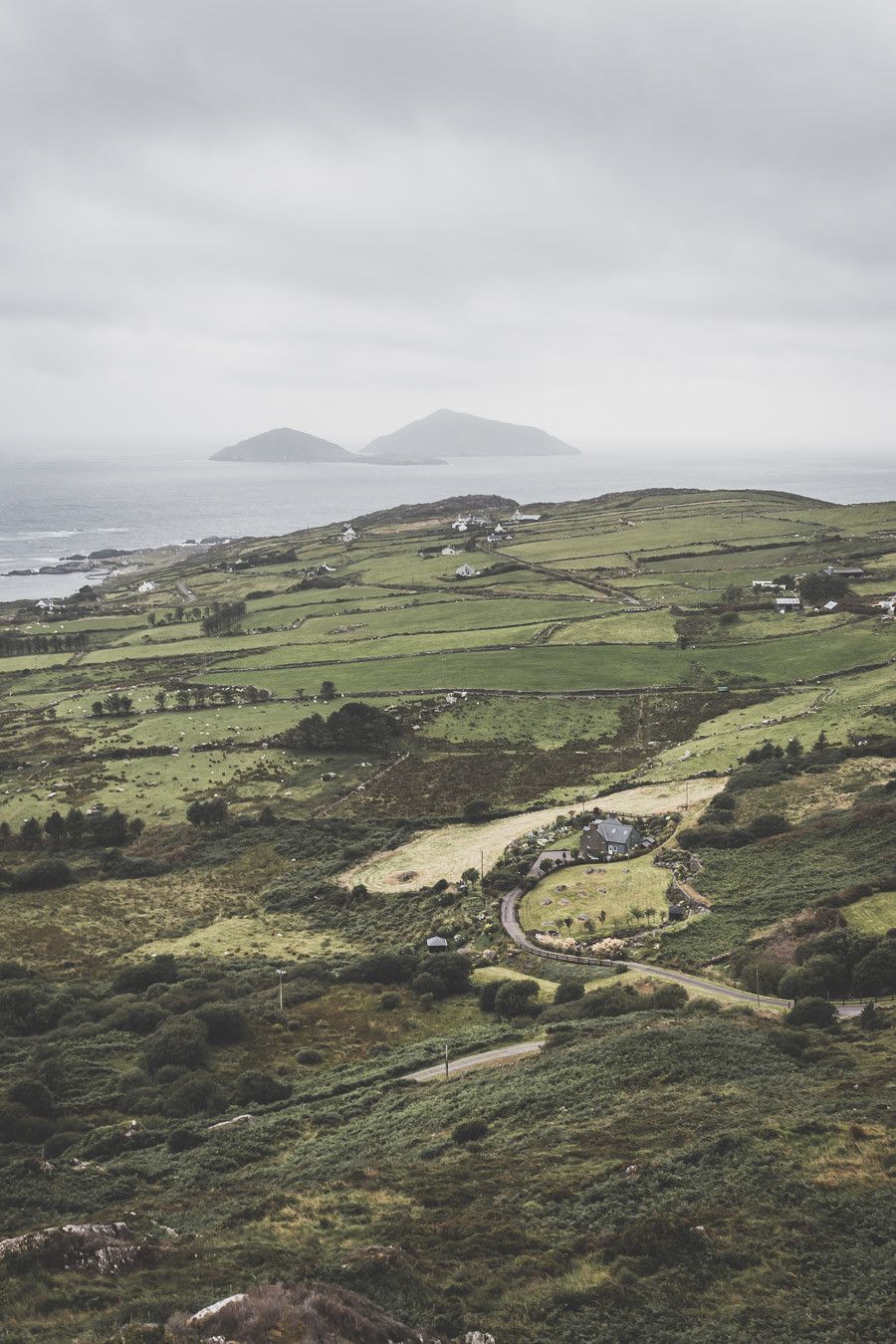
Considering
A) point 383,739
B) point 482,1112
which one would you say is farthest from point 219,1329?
point 383,739

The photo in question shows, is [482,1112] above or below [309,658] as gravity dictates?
below

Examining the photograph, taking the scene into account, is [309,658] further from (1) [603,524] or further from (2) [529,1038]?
(1) [603,524]

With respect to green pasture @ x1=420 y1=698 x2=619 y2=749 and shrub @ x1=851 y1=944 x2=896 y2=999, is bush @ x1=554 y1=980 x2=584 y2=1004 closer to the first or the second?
shrub @ x1=851 y1=944 x2=896 y2=999

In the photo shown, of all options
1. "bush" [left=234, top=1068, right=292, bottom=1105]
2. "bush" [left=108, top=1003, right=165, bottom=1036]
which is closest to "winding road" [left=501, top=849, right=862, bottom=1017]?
"bush" [left=234, top=1068, right=292, bottom=1105]

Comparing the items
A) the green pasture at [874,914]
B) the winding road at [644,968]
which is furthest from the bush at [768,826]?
the winding road at [644,968]

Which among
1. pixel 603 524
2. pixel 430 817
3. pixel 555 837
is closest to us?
pixel 555 837

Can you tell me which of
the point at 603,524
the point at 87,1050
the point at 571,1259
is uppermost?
the point at 603,524

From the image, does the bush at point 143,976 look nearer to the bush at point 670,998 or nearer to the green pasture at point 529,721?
the bush at point 670,998

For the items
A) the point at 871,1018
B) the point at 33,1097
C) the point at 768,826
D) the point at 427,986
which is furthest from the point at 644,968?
the point at 33,1097
